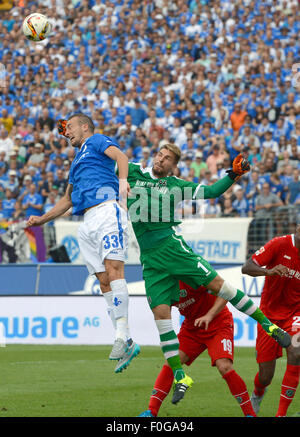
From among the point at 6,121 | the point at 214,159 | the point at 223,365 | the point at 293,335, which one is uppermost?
the point at 6,121

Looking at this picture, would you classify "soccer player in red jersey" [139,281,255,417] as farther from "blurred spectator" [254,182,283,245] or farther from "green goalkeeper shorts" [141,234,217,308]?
"blurred spectator" [254,182,283,245]

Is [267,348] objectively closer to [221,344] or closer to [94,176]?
[221,344]

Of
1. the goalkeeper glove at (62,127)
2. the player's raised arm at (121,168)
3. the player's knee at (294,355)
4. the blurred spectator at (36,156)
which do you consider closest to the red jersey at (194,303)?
the player's knee at (294,355)

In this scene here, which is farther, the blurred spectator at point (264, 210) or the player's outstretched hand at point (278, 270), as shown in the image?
the blurred spectator at point (264, 210)

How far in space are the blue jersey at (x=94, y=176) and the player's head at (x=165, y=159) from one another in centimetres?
47

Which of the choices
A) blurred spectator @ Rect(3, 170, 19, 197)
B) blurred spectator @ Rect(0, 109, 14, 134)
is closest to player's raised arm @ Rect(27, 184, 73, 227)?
blurred spectator @ Rect(3, 170, 19, 197)

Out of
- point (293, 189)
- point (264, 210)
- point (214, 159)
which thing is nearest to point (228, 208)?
point (264, 210)

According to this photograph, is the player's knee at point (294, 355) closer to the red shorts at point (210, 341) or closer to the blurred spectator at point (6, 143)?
the red shorts at point (210, 341)

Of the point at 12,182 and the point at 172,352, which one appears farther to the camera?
the point at 12,182

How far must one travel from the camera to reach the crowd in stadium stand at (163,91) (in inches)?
794

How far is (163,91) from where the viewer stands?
2353cm

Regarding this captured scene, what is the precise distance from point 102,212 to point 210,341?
1781 millimetres

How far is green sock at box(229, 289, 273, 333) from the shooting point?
839 centimetres
